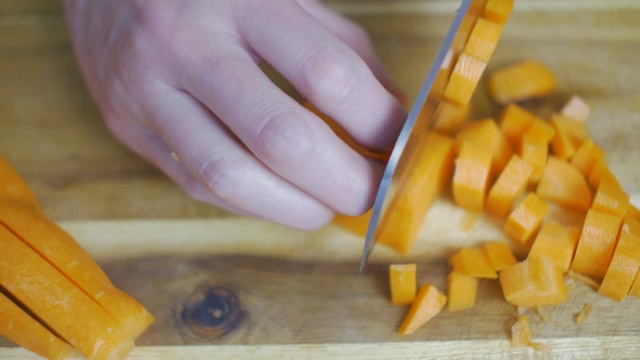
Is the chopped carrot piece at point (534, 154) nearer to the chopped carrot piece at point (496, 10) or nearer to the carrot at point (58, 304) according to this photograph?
the chopped carrot piece at point (496, 10)

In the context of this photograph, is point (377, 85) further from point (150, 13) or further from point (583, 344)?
point (583, 344)

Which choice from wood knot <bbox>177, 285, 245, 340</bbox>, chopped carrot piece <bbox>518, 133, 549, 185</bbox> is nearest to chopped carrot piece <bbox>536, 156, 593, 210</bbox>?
chopped carrot piece <bbox>518, 133, 549, 185</bbox>

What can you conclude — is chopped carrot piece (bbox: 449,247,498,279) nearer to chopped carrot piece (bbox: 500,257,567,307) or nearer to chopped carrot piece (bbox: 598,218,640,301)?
chopped carrot piece (bbox: 500,257,567,307)

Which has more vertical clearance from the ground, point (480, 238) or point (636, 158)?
point (636, 158)

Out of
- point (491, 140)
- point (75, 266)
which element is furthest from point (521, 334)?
point (75, 266)

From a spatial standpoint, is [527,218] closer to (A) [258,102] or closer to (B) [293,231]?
(B) [293,231]

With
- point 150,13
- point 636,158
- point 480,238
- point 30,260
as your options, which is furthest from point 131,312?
point 636,158
